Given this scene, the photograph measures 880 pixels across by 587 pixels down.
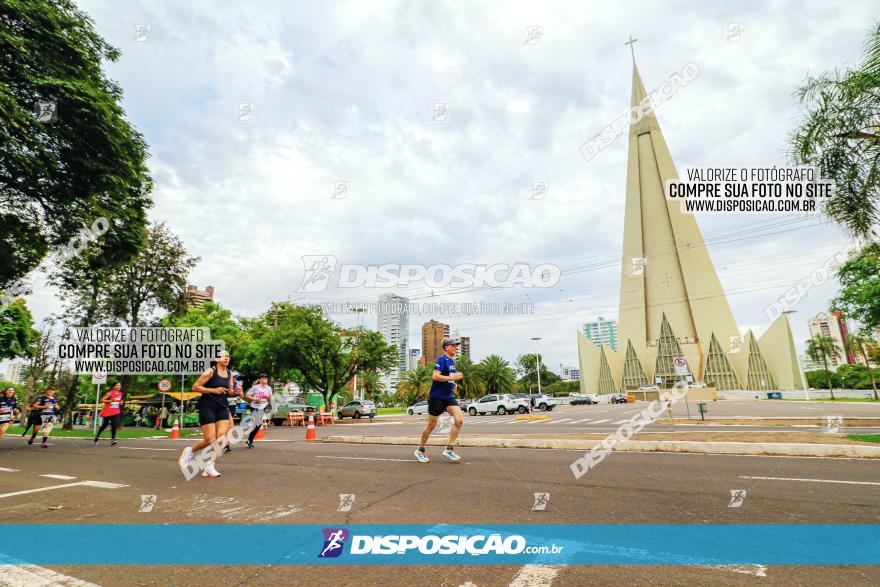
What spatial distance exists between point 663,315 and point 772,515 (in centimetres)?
8202

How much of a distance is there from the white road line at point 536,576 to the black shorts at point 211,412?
5.81 m

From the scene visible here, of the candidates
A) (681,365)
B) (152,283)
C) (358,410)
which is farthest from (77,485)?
(358,410)

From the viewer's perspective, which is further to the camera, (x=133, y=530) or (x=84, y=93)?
(x=84, y=93)

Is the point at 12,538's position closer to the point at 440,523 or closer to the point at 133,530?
the point at 133,530

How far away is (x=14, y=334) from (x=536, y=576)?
24491mm

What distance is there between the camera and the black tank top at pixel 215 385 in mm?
6996

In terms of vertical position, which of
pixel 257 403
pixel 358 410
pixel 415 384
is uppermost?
pixel 257 403

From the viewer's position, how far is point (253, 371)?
34.8 metres

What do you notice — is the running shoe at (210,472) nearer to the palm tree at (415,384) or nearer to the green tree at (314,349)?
the green tree at (314,349)

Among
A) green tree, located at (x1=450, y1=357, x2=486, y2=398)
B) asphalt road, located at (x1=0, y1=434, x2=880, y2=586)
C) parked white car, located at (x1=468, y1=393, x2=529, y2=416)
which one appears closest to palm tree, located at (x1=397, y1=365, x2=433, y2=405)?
green tree, located at (x1=450, y1=357, x2=486, y2=398)

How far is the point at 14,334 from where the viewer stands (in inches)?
727

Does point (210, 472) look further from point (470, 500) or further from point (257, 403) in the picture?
point (257, 403)

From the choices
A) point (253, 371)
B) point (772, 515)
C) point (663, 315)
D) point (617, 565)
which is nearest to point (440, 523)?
point (617, 565)

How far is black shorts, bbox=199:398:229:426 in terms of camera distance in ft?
22.5
